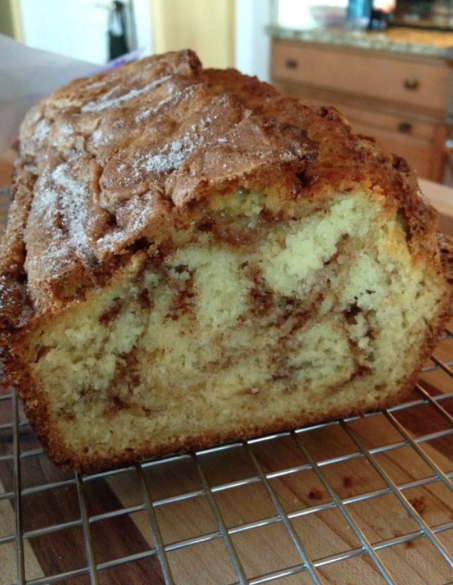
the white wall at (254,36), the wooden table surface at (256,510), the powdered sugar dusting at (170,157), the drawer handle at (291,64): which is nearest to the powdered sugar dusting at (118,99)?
the powdered sugar dusting at (170,157)

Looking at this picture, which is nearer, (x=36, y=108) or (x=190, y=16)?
(x=36, y=108)

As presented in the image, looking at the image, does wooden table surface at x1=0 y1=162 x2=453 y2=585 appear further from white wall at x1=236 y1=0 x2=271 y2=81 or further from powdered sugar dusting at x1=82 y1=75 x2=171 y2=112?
white wall at x1=236 y1=0 x2=271 y2=81

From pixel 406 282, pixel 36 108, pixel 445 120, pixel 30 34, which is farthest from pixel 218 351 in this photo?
pixel 30 34

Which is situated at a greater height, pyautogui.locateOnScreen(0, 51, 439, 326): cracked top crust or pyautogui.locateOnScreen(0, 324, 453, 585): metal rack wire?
pyautogui.locateOnScreen(0, 51, 439, 326): cracked top crust

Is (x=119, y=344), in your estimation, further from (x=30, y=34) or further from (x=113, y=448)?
(x=30, y=34)

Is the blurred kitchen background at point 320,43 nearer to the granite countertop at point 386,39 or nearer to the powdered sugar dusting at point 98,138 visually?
the granite countertop at point 386,39

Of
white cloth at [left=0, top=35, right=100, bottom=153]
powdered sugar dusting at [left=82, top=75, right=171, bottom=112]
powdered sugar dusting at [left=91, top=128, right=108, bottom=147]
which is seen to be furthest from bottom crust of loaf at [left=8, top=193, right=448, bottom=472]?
white cloth at [left=0, top=35, right=100, bottom=153]

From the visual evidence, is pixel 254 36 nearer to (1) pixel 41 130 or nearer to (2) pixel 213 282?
(1) pixel 41 130
